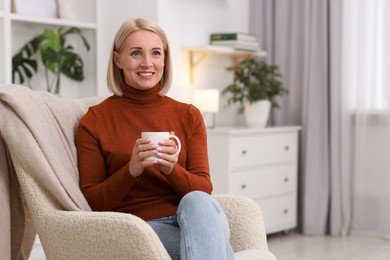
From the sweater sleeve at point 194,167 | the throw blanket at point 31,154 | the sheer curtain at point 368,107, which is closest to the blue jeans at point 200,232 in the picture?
the sweater sleeve at point 194,167

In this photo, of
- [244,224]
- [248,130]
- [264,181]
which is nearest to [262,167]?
[264,181]

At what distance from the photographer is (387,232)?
4352mm

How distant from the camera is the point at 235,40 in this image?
4.29 metres

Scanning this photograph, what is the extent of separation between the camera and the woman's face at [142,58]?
216cm

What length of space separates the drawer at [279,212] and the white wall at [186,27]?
1.93 ft

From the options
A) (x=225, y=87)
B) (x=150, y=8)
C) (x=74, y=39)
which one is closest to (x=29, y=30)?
(x=74, y=39)

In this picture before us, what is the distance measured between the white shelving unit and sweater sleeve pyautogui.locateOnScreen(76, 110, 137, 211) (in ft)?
4.88

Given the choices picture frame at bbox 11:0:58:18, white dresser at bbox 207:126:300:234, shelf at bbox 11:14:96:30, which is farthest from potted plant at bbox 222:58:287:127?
picture frame at bbox 11:0:58:18

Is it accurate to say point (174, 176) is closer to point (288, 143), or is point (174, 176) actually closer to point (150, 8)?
point (150, 8)

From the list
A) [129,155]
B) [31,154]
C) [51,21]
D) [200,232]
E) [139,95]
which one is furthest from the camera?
[51,21]

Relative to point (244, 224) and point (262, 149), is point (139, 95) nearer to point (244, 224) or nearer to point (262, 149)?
point (244, 224)

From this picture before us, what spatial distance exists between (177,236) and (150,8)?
6.96 feet

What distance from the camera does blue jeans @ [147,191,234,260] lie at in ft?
5.90

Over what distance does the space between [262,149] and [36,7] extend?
147cm
